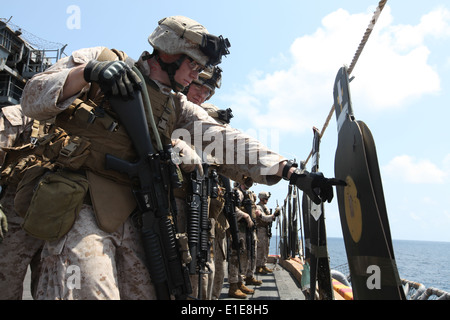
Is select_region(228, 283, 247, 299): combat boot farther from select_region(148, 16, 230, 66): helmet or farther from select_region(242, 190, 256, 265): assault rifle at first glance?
select_region(148, 16, 230, 66): helmet

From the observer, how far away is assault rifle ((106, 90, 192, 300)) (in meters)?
1.80

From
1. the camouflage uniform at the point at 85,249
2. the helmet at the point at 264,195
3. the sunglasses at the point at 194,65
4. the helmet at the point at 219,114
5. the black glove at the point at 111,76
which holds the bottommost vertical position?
the camouflage uniform at the point at 85,249

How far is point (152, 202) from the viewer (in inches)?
73.5

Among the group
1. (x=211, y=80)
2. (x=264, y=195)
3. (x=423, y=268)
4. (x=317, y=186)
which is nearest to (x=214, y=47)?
(x=317, y=186)

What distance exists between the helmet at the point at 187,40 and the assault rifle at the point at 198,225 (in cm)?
125

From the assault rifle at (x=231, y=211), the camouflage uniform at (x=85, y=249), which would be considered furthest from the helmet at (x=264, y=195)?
the camouflage uniform at (x=85, y=249)

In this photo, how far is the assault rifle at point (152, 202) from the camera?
1804mm

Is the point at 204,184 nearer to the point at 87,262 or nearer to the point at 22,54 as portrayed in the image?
the point at 87,262

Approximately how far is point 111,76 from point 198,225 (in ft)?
5.91

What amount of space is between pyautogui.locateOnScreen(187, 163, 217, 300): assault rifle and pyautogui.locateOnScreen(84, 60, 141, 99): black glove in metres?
1.44

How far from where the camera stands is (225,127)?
7.50 ft

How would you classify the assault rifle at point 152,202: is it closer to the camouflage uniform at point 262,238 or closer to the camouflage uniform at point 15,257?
the camouflage uniform at point 15,257
